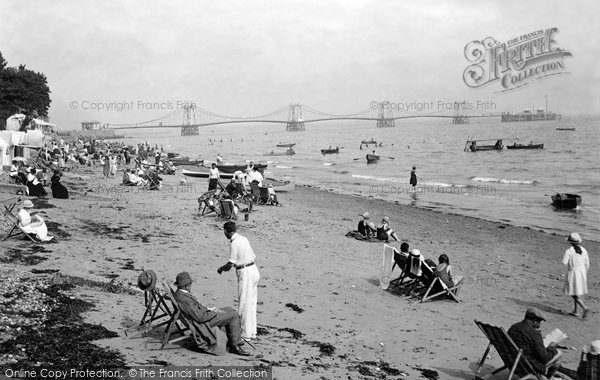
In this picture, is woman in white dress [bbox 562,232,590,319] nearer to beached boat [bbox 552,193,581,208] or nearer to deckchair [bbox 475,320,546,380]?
deckchair [bbox 475,320,546,380]

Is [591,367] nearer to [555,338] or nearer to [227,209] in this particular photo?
[555,338]

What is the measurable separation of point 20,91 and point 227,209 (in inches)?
2225

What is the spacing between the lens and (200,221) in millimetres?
14867

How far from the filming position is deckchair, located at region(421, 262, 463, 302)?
29.3ft

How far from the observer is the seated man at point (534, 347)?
537 centimetres

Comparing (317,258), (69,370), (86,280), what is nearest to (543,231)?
(317,258)

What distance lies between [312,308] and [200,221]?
24.6 feet

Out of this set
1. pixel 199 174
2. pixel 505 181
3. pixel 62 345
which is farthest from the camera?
pixel 505 181

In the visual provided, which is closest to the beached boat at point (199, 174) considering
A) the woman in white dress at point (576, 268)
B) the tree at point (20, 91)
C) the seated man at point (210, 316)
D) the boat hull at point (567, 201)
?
the boat hull at point (567, 201)

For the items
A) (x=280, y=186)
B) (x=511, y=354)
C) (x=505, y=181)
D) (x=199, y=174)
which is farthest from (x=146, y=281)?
(x=505, y=181)

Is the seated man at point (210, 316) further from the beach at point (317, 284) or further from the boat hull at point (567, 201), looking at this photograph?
the boat hull at point (567, 201)

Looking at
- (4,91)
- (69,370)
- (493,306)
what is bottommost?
(493,306)

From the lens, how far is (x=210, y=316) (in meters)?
5.82

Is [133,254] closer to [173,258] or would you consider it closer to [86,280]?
[173,258]
